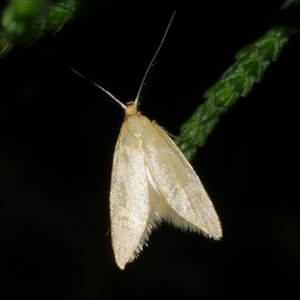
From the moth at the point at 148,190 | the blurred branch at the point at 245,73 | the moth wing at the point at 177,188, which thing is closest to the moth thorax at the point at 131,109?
the moth at the point at 148,190

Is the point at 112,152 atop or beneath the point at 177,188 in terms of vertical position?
atop

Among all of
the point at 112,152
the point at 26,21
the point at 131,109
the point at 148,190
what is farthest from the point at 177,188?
the point at 26,21

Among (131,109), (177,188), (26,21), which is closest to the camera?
(26,21)

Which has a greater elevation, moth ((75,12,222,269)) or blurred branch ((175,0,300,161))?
blurred branch ((175,0,300,161))

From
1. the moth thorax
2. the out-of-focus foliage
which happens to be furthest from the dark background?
the out-of-focus foliage

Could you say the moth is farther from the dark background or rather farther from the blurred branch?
the blurred branch

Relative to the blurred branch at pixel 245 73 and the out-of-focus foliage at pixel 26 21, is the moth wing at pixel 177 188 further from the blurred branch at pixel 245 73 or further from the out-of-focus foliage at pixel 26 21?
the out-of-focus foliage at pixel 26 21

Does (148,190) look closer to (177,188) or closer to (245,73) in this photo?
(177,188)

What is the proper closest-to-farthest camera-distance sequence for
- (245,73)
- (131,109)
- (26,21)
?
(26,21)
(245,73)
(131,109)
